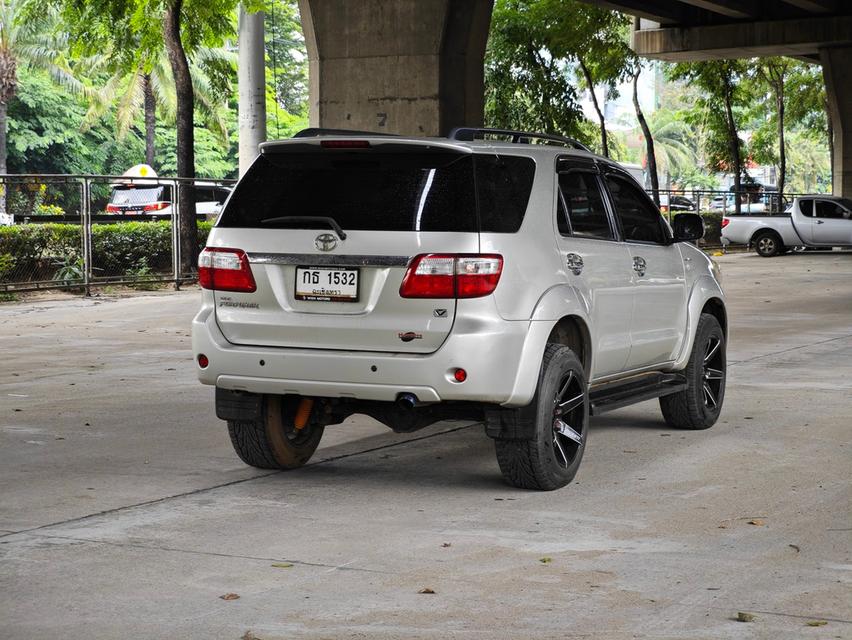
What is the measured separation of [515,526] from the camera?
674 cm

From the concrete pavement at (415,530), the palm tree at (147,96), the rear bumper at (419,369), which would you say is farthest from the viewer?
the palm tree at (147,96)

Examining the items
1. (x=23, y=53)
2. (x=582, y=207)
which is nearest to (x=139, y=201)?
(x=23, y=53)

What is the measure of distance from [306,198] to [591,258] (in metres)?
1.64

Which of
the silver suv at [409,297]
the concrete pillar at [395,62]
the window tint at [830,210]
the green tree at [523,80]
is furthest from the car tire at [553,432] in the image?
the green tree at [523,80]

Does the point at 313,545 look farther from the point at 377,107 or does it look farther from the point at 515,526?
the point at 377,107

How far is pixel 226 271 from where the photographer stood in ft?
25.0

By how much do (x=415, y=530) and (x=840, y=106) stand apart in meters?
43.4

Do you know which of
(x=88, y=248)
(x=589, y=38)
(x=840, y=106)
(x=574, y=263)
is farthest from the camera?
(x=840, y=106)

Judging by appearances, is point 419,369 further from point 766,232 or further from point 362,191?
point 766,232

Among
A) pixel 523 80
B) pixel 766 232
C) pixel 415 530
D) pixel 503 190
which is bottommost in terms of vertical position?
pixel 415 530

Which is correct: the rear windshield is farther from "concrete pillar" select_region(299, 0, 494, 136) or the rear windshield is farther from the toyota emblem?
"concrete pillar" select_region(299, 0, 494, 136)

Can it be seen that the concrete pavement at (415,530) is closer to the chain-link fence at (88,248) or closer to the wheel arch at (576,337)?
the wheel arch at (576,337)

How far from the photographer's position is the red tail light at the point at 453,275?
7.09 meters

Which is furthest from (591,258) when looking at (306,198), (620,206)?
(306,198)
